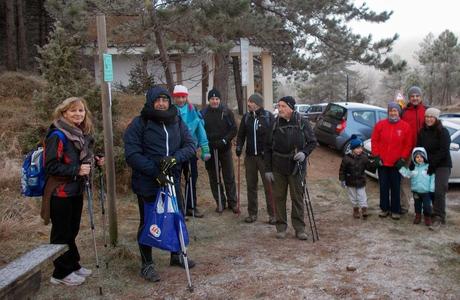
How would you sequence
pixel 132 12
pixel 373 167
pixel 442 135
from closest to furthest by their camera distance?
pixel 442 135 < pixel 373 167 < pixel 132 12

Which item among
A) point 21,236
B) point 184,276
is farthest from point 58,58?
point 184,276

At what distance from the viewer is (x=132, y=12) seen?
31.0 ft

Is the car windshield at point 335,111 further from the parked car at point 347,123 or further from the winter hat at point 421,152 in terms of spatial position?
the winter hat at point 421,152

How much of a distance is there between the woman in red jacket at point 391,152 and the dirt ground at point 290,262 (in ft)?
0.96

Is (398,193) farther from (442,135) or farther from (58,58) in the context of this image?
(58,58)

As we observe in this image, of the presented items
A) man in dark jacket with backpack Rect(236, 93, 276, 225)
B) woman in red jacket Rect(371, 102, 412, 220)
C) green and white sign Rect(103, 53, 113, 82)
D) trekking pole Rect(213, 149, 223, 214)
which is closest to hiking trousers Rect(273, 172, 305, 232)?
man in dark jacket with backpack Rect(236, 93, 276, 225)

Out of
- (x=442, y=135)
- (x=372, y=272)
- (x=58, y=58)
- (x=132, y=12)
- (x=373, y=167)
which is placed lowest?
(x=372, y=272)

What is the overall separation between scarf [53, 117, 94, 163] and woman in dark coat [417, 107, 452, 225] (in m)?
4.61

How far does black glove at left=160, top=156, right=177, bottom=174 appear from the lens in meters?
4.37

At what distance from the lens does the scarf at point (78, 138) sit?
4254 millimetres

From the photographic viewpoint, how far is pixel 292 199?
19.9 ft

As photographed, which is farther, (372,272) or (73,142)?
(372,272)

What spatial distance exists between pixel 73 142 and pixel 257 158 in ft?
10.2

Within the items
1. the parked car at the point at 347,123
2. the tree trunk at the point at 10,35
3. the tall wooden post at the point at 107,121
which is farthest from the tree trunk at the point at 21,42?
the tall wooden post at the point at 107,121
